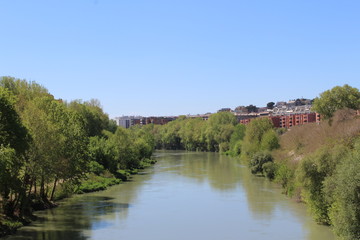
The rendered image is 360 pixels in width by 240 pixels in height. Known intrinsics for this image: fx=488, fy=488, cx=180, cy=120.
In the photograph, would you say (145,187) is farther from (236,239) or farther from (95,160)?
(236,239)

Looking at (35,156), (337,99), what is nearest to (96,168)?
(35,156)

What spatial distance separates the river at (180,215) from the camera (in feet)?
96.5

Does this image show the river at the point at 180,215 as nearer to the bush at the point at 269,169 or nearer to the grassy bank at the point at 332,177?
the grassy bank at the point at 332,177

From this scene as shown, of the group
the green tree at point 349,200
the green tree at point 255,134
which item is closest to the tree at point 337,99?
the green tree at point 255,134

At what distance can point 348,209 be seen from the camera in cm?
2300

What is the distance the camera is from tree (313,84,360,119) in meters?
70.6

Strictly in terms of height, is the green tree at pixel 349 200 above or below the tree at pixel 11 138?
below

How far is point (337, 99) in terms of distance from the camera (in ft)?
233

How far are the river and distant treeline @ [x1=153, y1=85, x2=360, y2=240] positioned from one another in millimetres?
1960

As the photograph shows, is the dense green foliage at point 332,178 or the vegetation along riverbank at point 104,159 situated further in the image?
the vegetation along riverbank at point 104,159

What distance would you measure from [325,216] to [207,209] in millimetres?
10543

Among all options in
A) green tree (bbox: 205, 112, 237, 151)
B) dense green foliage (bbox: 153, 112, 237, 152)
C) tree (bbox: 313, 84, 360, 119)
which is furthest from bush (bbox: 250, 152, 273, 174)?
green tree (bbox: 205, 112, 237, 151)

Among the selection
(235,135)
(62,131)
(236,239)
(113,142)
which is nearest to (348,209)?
(236,239)

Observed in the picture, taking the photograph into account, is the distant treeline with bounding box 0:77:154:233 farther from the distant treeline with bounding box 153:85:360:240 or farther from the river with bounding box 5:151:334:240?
the distant treeline with bounding box 153:85:360:240
